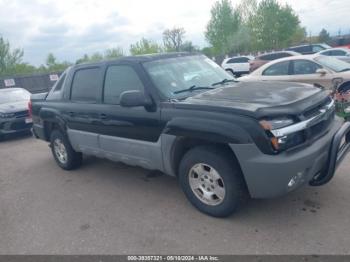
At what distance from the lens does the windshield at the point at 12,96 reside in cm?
1036

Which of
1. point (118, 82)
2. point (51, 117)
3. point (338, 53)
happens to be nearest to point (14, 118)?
point (51, 117)

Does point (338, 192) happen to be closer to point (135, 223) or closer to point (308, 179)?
point (308, 179)

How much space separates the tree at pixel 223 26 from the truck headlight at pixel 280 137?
4572cm

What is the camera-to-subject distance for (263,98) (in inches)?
142

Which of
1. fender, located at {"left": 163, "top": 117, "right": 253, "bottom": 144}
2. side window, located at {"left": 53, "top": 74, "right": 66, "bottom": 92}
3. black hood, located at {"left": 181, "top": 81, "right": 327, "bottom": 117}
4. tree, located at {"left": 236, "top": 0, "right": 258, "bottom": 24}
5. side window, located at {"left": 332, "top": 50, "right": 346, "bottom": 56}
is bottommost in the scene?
side window, located at {"left": 332, "top": 50, "right": 346, "bottom": 56}

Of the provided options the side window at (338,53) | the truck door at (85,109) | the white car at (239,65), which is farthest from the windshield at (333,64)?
the white car at (239,65)

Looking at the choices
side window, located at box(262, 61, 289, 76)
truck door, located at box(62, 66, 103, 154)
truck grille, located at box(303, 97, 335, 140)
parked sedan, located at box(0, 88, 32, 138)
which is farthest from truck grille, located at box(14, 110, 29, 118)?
truck grille, located at box(303, 97, 335, 140)

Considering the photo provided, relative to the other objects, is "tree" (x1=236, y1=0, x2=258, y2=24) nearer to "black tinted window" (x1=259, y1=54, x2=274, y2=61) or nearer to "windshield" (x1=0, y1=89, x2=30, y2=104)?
"black tinted window" (x1=259, y1=54, x2=274, y2=61)

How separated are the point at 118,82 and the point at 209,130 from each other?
1849 millimetres

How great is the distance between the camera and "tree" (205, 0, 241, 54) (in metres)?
48.0

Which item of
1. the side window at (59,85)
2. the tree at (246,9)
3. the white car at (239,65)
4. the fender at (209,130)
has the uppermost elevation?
the tree at (246,9)

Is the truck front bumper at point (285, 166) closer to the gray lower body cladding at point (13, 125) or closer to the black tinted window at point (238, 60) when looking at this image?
the gray lower body cladding at point (13, 125)

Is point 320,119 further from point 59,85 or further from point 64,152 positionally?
point 59,85

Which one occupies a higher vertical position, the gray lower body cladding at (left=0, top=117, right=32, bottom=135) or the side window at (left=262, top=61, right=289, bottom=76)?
the side window at (left=262, top=61, right=289, bottom=76)
